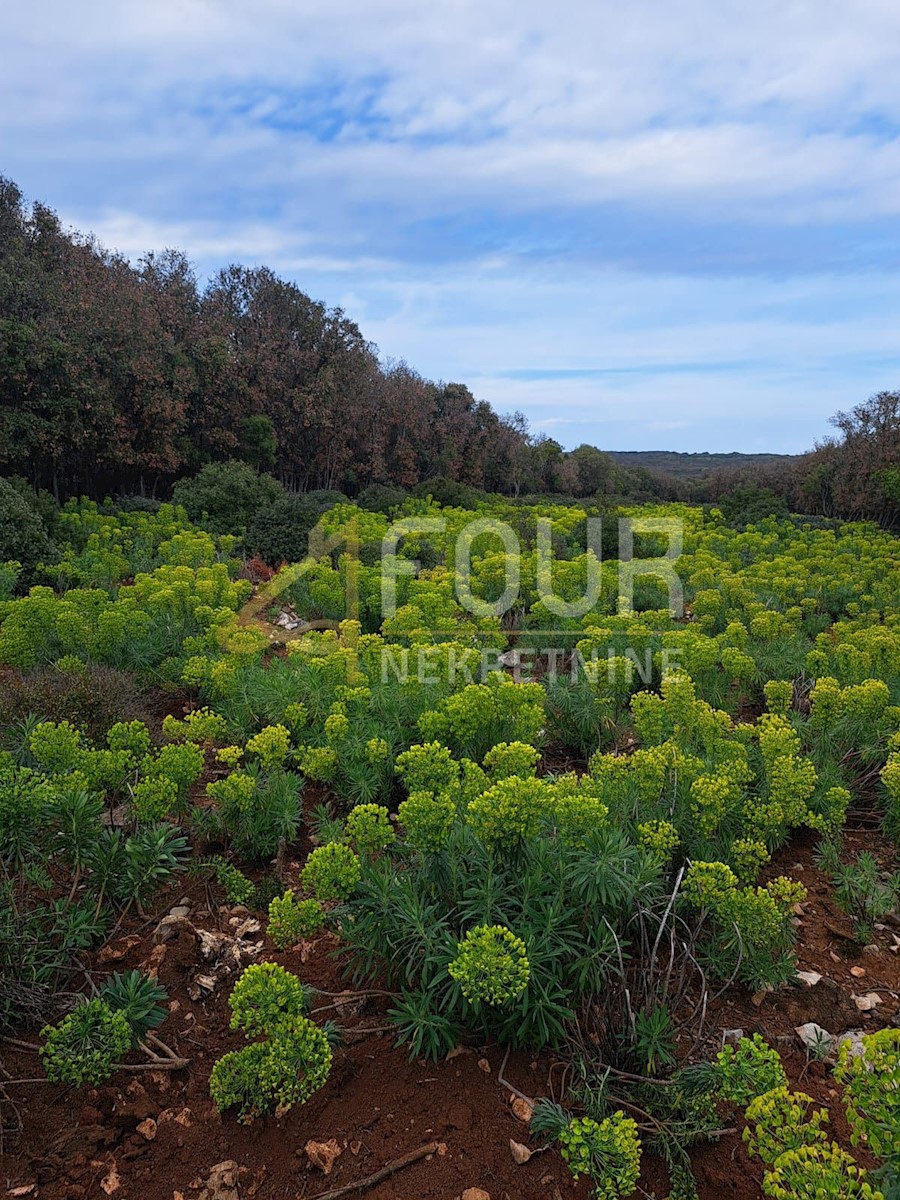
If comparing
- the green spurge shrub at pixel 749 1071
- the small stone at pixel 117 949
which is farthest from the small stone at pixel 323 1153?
the small stone at pixel 117 949

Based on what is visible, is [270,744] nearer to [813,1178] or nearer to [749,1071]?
[749,1071]

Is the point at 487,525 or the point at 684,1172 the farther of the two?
the point at 487,525

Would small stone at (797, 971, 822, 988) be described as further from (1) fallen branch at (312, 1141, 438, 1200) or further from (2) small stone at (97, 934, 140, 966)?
(2) small stone at (97, 934, 140, 966)

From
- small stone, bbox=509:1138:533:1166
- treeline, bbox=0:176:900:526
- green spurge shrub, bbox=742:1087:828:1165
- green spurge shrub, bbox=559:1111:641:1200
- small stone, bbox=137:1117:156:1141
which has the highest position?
treeline, bbox=0:176:900:526

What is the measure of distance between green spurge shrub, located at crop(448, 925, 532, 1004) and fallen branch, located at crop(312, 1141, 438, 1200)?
0.54 m

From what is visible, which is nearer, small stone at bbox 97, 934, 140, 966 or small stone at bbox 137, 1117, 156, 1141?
small stone at bbox 137, 1117, 156, 1141

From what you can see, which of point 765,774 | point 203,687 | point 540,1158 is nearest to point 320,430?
point 203,687

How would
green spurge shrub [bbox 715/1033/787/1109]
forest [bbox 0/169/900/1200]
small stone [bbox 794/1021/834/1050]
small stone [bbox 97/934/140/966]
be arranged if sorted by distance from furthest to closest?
1. small stone [bbox 97/934/140/966]
2. small stone [bbox 794/1021/834/1050]
3. forest [bbox 0/169/900/1200]
4. green spurge shrub [bbox 715/1033/787/1109]

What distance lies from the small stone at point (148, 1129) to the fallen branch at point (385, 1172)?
2.33 feet

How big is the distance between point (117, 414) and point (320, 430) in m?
12.2

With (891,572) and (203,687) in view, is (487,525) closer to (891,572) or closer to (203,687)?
(891,572)

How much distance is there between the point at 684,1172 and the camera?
2.43 meters

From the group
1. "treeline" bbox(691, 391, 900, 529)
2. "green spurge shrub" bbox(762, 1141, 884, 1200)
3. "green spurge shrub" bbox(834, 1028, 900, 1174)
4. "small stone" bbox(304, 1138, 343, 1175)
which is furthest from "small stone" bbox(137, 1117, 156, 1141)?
"treeline" bbox(691, 391, 900, 529)

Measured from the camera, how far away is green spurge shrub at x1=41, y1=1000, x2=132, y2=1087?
267 cm
